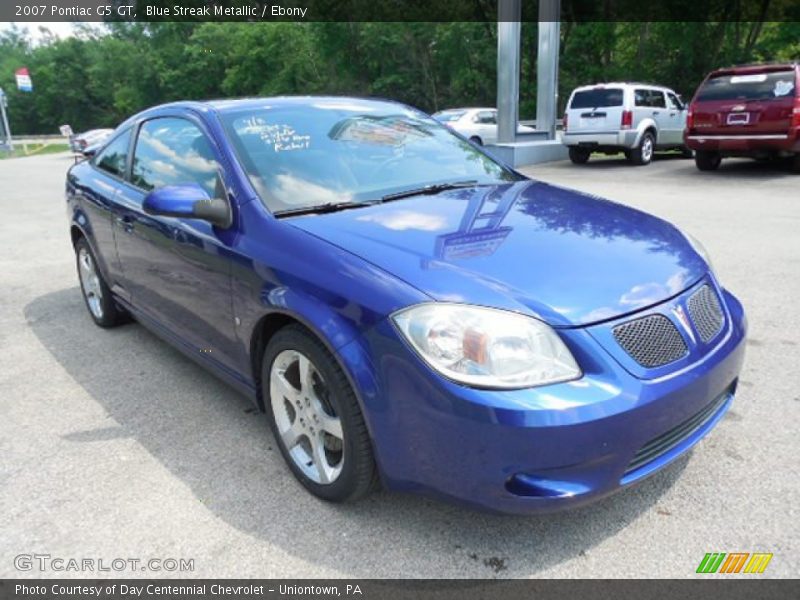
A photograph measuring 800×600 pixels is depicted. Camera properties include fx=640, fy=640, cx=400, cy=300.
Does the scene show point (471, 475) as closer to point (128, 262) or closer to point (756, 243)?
point (128, 262)

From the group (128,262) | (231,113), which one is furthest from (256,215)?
(128,262)

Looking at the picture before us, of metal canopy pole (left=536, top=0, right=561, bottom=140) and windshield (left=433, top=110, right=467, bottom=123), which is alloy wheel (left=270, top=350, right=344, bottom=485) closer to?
metal canopy pole (left=536, top=0, right=561, bottom=140)

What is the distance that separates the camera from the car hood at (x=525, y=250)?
2.13m

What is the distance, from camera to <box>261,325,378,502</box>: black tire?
7.39 ft

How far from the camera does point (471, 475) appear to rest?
202cm

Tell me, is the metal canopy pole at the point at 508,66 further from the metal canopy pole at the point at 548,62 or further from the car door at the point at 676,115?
the car door at the point at 676,115

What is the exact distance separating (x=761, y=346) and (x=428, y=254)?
Answer: 8.80ft

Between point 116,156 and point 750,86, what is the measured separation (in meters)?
10.7

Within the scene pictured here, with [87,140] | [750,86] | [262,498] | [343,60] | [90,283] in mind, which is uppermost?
[343,60]

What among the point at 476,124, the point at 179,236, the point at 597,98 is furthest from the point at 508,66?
the point at 179,236

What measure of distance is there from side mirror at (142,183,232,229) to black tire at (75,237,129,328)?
195 centimetres

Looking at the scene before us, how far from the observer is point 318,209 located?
2.80 meters

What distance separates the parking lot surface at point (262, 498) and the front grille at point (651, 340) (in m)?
0.67

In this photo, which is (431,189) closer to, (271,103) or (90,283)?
(271,103)
